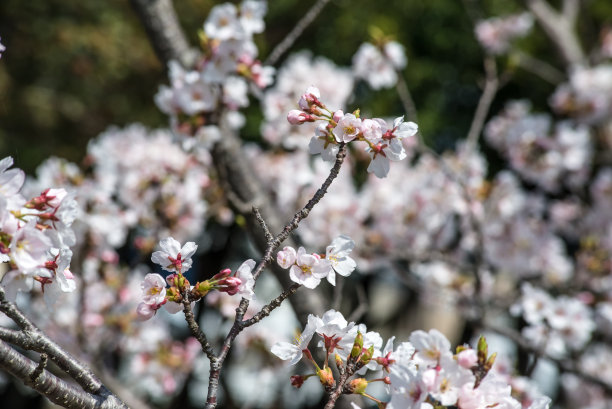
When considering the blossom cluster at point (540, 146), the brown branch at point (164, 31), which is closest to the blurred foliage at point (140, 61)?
the blossom cluster at point (540, 146)

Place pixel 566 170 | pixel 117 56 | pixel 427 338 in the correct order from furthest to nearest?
1. pixel 117 56
2. pixel 566 170
3. pixel 427 338

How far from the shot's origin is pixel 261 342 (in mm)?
3705

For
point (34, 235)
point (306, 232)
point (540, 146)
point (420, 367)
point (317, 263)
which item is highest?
point (34, 235)

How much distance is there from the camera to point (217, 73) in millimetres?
2086

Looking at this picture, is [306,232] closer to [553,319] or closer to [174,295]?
[553,319]

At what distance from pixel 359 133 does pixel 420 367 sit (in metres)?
0.47

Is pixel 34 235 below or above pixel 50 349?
above

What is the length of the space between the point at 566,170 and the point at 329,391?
3.52 m

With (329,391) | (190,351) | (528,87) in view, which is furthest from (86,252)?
(528,87)

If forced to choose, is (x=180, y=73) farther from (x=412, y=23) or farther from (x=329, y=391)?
(x=412, y=23)

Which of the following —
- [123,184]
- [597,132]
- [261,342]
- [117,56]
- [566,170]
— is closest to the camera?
[123,184]

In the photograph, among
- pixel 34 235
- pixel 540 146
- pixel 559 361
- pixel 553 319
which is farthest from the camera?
pixel 540 146

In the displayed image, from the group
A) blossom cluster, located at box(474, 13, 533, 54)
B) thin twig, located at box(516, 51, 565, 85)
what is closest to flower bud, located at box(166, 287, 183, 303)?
blossom cluster, located at box(474, 13, 533, 54)

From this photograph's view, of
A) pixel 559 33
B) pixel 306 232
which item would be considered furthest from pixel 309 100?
pixel 559 33
